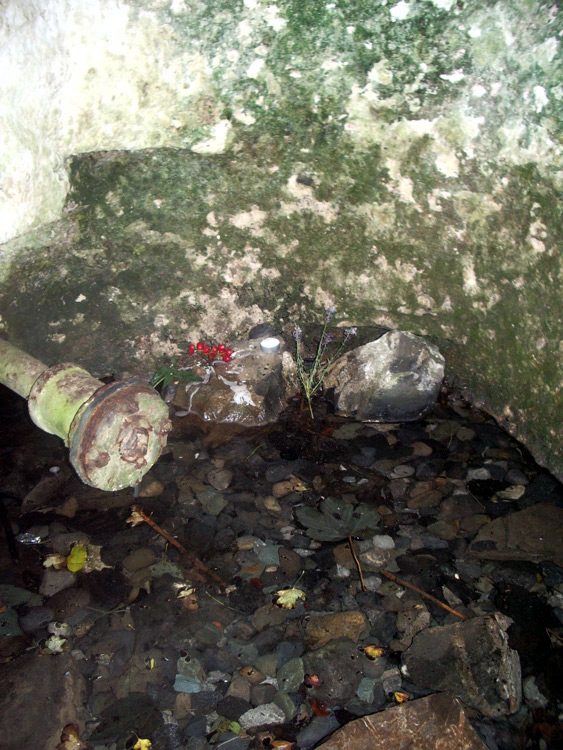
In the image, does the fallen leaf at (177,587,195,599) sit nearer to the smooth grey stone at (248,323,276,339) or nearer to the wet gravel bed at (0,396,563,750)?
the wet gravel bed at (0,396,563,750)

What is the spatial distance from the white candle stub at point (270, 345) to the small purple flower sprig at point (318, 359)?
0.13m

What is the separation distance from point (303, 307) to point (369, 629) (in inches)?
74.7

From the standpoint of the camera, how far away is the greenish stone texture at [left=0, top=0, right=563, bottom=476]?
7.92 feet

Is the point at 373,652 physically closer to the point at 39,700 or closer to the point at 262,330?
the point at 39,700

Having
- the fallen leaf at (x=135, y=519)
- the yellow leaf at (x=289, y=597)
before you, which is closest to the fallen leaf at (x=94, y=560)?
the fallen leaf at (x=135, y=519)

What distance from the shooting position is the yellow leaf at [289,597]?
2.24 meters

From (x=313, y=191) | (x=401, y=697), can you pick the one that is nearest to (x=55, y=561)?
(x=401, y=697)

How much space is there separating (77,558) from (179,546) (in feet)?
1.44

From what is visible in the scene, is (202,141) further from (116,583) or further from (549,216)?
(116,583)

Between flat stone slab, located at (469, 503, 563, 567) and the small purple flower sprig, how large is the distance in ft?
3.90

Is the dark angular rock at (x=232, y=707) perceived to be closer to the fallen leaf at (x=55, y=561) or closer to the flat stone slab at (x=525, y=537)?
the fallen leaf at (x=55, y=561)

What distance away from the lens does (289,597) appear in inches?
89.3

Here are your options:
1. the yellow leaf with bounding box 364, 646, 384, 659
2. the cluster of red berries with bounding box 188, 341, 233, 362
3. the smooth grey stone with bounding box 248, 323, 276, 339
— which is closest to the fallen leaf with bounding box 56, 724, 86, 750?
the yellow leaf with bounding box 364, 646, 384, 659

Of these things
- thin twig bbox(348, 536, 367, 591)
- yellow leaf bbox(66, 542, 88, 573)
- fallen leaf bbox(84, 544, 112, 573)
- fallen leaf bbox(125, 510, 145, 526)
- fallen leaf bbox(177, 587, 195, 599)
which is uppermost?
yellow leaf bbox(66, 542, 88, 573)
